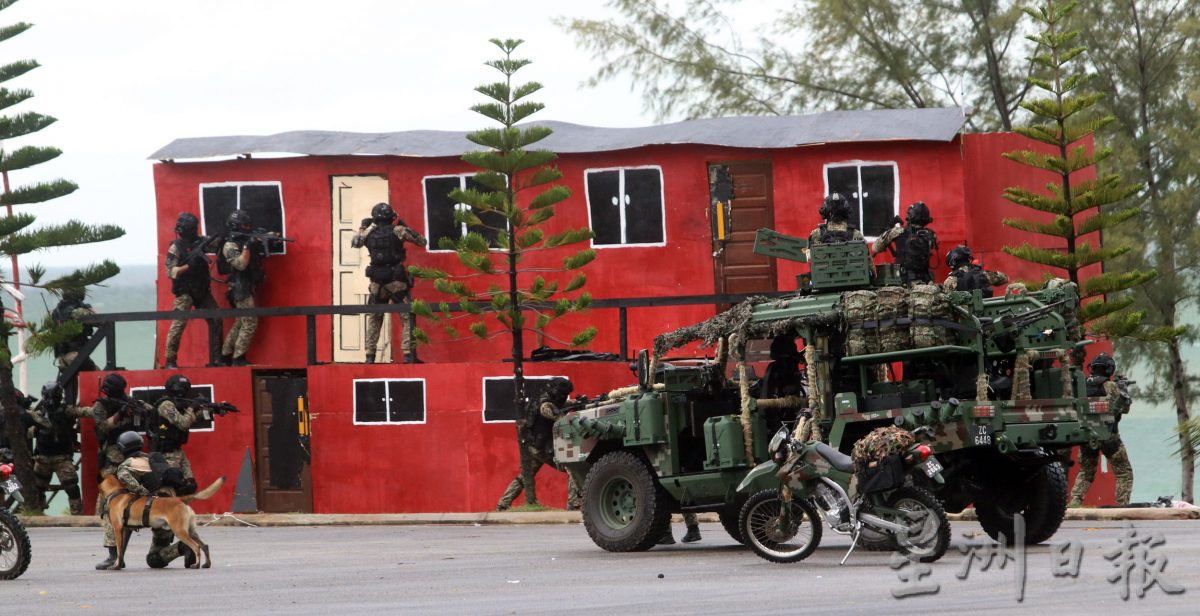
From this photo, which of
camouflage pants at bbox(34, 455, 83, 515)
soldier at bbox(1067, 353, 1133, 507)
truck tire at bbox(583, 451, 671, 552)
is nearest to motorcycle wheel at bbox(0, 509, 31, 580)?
truck tire at bbox(583, 451, 671, 552)

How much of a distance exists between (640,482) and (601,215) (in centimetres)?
1014

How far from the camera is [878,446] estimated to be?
14.2 meters

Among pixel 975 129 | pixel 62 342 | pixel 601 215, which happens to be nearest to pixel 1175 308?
pixel 975 129

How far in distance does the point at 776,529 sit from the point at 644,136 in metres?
11.9

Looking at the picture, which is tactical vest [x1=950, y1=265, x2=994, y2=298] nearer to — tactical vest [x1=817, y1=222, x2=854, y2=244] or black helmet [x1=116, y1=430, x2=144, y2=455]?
tactical vest [x1=817, y1=222, x2=854, y2=244]

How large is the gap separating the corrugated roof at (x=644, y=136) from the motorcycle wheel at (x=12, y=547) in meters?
11.6

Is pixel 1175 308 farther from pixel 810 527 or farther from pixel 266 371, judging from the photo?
pixel 810 527

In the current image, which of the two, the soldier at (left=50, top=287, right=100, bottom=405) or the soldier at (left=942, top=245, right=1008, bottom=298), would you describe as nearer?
the soldier at (left=942, top=245, right=1008, bottom=298)

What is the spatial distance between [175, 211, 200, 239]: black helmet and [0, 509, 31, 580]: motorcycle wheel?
35.9 feet

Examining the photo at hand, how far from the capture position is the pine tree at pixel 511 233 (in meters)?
24.3

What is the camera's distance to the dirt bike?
49.8ft

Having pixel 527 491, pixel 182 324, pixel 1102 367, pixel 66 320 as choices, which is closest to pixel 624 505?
pixel 1102 367

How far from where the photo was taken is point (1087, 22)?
34.9 meters

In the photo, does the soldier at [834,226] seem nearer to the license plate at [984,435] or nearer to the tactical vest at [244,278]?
the license plate at [984,435]
